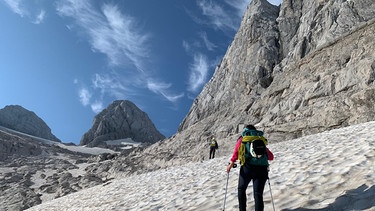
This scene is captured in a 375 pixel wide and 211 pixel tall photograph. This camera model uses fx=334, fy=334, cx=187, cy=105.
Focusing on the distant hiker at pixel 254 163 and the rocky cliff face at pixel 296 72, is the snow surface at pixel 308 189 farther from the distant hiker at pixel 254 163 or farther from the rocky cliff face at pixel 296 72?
the rocky cliff face at pixel 296 72

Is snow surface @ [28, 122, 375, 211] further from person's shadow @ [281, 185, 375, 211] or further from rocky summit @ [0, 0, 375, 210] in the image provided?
rocky summit @ [0, 0, 375, 210]

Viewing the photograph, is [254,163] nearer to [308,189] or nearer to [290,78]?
[308,189]

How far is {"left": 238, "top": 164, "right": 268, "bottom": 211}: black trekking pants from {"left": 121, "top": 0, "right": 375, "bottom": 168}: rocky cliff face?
26.9 meters

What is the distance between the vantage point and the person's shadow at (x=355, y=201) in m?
8.19

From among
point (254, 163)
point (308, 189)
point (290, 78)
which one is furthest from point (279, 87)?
point (254, 163)

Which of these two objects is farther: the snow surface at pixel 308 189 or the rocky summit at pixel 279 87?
the rocky summit at pixel 279 87

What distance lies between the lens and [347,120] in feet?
108

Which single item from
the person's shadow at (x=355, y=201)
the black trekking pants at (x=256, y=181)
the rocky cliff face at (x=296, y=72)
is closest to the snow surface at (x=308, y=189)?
the person's shadow at (x=355, y=201)

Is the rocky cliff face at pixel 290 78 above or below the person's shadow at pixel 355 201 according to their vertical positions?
above

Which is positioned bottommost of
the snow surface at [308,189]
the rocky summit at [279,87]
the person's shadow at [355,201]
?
the person's shadow at [355,201]

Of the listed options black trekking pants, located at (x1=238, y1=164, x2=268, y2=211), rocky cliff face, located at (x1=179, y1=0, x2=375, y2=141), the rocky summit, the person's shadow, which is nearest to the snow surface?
the person's shadow

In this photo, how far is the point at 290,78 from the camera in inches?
2067

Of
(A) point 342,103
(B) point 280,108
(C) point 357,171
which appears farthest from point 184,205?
(B) point 280,108

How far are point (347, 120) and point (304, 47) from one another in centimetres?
3313
